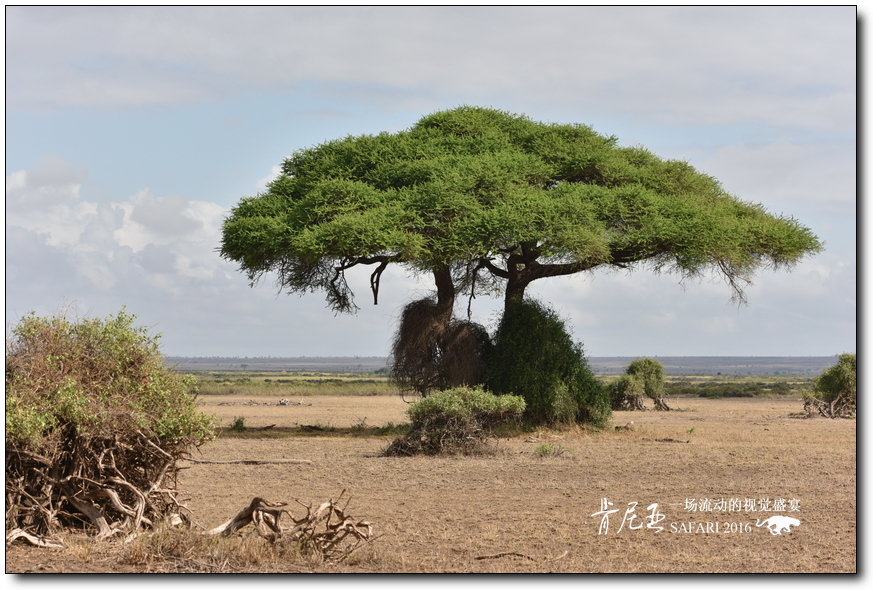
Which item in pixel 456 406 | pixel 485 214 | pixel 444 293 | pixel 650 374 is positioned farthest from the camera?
pixel 650 374

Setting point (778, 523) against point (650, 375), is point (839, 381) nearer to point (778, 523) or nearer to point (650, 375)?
point (650, 375)

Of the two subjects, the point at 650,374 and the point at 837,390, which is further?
the point at 650,374

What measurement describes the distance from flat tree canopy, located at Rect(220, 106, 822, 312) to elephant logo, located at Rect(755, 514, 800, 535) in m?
9.85

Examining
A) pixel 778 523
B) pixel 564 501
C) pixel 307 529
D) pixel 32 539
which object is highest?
pixel 307 529

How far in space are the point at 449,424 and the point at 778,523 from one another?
279 inches

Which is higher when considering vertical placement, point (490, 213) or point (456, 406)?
point (490, 213)

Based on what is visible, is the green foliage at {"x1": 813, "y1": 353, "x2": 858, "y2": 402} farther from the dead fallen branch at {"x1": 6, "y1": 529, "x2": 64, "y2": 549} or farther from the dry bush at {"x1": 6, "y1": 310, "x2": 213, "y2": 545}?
the dead fallen branch at {"x1": 6, "y1": 529, "x2": 64, "y2": 549}

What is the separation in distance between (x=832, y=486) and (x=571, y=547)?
18.0 ft

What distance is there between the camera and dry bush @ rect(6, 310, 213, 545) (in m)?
7.00

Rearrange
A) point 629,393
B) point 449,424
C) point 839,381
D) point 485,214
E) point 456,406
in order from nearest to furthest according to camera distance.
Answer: point 456,406 < point 449,424 < point 485,214 < point 839,381 < point 629,393

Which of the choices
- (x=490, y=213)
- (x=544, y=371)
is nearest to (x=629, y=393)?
(x=544, y=371)

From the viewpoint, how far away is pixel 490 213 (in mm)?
18125

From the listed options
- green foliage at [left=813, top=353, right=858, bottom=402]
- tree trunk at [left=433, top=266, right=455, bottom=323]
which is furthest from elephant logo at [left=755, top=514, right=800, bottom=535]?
green foliage at [left=813, top=353, right=858, bottom=402]

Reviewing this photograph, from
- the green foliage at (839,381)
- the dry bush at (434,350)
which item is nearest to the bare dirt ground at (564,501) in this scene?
the dry bush at (434,350)
